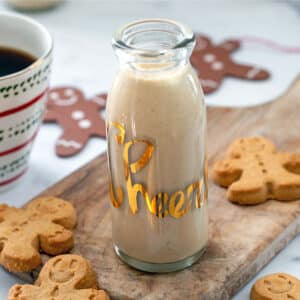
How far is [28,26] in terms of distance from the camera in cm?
115

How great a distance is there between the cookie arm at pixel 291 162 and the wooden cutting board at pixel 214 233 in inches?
2.4

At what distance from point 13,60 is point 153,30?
1.02ft

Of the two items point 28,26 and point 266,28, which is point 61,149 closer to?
point 28,26

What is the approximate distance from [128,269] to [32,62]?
13.4 inches

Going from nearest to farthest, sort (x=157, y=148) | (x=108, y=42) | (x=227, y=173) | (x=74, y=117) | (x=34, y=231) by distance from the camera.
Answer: (x=157, y=148) → (x=34, y=231) → (x=227, y=173) → (x=74, y=117) → (x=108, y=42)

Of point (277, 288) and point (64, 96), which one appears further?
point (64, 96)

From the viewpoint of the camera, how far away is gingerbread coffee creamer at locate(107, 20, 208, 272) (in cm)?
86

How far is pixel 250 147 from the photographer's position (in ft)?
3.72

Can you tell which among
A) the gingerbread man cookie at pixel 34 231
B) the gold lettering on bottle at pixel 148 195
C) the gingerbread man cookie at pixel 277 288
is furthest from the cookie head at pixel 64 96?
the gingerbread man cookie at pixel 277 288

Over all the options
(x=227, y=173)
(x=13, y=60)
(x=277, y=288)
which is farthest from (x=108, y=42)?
(x=277, y=288)

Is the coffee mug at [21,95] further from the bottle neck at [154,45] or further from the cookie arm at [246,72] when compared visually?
the cookie arm at [246,72]

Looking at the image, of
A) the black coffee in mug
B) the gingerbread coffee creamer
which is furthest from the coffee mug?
the gingerbread coffee creamer

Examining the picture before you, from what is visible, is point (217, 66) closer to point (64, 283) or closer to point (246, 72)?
point (246, 72)

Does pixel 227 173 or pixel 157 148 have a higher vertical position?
pixel 157 148
